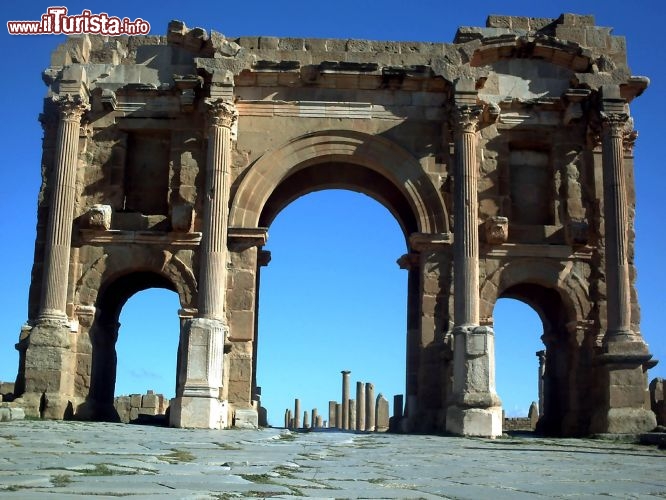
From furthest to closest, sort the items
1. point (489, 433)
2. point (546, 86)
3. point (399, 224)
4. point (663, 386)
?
point (663, 386)
point (399, 224)
point (546, 86)
point (489, 433)

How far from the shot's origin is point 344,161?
20891 mm

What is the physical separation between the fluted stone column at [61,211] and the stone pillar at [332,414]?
33691mm

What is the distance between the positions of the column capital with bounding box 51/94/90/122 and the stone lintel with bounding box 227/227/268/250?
3831 millimetres

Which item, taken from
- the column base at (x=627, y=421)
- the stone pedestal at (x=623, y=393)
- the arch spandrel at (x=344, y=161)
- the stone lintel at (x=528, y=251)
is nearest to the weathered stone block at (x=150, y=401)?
the arch spandrel at (x=344, y=161)

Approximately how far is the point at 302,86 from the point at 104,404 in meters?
7.64

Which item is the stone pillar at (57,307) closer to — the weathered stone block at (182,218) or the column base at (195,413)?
the weathered stone block at (182,218)

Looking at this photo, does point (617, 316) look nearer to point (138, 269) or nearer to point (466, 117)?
point (466, 117)

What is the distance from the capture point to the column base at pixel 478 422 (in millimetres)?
17983

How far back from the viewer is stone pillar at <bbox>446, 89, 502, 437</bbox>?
18.1 meters

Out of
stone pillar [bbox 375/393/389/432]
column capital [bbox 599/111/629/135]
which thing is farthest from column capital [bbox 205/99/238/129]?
stone pillar [bbox 375/393/389/432]

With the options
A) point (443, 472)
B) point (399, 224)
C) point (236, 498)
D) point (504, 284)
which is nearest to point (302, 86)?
point (399, 224)

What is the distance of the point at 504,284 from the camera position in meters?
20.2

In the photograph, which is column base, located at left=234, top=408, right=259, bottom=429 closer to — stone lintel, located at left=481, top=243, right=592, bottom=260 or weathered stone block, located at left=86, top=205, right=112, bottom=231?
weathered stone block, located at left=86, top=205, right=112, bottom=231

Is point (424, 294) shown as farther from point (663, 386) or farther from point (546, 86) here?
point (663, 386)
